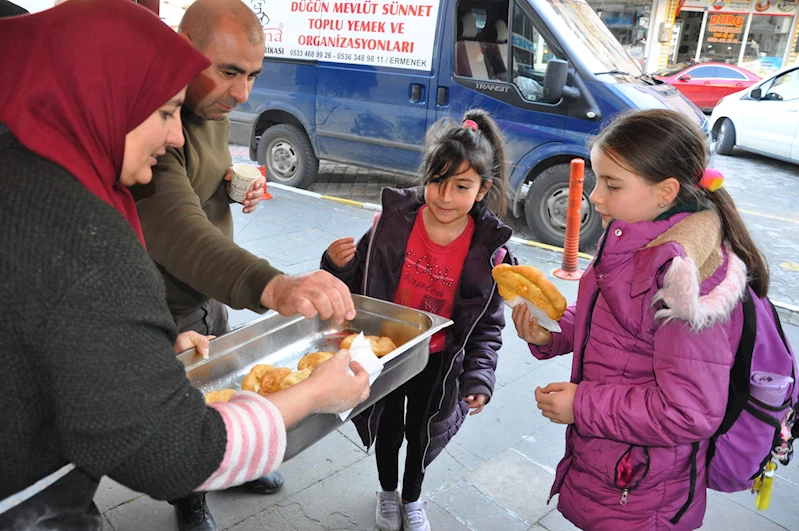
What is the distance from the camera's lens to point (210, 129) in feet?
→ 7.98

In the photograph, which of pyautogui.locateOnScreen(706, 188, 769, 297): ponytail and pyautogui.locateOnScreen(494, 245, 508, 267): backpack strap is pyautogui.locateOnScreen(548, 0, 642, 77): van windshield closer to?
pyautogui.locateOnScreen(494, 245, 508, 267): backpack strap

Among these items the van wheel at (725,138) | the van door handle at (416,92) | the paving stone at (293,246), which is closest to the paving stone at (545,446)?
the paving stone at (293,246)

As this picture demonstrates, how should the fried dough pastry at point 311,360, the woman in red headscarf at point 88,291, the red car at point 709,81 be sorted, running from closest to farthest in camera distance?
the woman in red headscarf at point 88,291, the fried dough pastry at point 311,360, the red car at point 709,81

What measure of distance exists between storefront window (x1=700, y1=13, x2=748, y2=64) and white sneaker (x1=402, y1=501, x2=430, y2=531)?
79.6ft

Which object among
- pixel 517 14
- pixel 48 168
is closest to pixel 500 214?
pixel 48 168

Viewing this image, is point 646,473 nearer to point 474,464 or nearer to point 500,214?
point 500,214

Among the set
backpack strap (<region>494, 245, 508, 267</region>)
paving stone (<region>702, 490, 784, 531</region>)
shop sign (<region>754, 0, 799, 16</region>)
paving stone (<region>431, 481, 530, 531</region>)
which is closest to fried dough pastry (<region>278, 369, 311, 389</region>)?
backpack strap (<region>494, 245, 508, 267</region>)

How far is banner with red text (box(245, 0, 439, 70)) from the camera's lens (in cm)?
679

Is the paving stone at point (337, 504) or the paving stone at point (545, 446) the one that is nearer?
the paving stone at point (337, 504)

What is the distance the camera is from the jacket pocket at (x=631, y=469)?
1873mm

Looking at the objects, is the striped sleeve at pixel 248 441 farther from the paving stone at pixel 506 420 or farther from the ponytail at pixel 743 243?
the paving stone at pixel 506 420

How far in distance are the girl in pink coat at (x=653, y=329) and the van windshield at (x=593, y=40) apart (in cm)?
468

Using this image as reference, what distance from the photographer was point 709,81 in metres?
16.1

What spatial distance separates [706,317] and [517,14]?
17.6 feet
